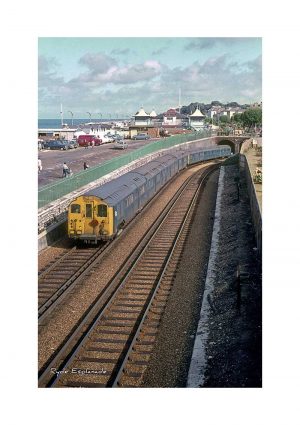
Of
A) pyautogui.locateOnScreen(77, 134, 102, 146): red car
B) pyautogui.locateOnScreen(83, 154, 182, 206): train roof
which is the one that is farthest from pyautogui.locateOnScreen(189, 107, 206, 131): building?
pyautogui.locateOnScreen(83, 154, 182, 206): train roof

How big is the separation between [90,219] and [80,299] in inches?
234

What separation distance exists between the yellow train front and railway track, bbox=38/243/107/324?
0.83 metres

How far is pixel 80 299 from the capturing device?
59.0ft

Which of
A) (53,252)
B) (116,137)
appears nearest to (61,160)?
(53,252)

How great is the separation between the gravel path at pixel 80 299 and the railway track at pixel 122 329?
1.52 ft

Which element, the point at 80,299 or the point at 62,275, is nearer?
the point at 80,299

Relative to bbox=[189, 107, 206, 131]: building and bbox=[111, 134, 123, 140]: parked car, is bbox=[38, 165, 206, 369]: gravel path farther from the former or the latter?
bbox=[189, 107, 206, 131]: building

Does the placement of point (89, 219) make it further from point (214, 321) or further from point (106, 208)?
point (214, 321)

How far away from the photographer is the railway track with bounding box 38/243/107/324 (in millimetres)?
17469

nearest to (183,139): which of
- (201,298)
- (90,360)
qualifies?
(201,298)

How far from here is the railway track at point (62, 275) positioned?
1747 cm

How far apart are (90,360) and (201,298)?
5609mm

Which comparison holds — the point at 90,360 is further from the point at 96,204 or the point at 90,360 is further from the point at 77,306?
the point at 96,204

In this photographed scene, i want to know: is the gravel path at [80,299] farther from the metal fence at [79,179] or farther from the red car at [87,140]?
the red car at [87,140]
